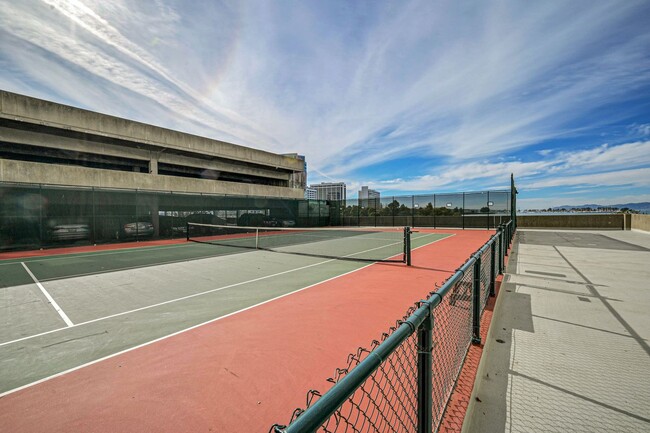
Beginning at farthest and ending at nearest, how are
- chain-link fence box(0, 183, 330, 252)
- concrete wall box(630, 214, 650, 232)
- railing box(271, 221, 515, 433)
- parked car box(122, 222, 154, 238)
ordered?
concrete wall box(630, 214, 650, 232), parked car box(122, 222, 154, 238), chain-link fence box(0, 183, 330, 252), railing box(271, 221, 515, 433)

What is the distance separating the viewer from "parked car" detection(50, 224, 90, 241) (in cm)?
1652

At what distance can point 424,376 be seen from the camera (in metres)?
1.94

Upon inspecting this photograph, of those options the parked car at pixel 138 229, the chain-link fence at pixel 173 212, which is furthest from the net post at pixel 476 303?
the parked car at pixel 138 229

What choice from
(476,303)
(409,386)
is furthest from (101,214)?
(476,303)

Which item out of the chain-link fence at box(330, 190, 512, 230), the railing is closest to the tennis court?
the railing

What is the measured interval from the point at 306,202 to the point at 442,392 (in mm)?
31033

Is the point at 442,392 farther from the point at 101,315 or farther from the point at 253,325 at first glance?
the point at 101,315

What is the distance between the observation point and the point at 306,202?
33.5m

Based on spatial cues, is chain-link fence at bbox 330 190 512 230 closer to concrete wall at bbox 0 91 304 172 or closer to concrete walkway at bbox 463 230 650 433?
concrete wall at bbox 0 91 304 172

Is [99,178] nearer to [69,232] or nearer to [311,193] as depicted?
[69,232]

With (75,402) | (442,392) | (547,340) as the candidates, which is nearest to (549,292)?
(547,340)

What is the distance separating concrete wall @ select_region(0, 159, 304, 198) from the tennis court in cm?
1599

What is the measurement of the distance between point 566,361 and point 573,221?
3414 centimetres

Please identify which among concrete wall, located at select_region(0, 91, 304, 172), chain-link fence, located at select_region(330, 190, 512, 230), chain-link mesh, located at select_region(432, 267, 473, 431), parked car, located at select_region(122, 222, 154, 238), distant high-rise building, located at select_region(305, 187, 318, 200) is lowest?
chain-link mesh, located at select_region(432, 267, 473, 431)
